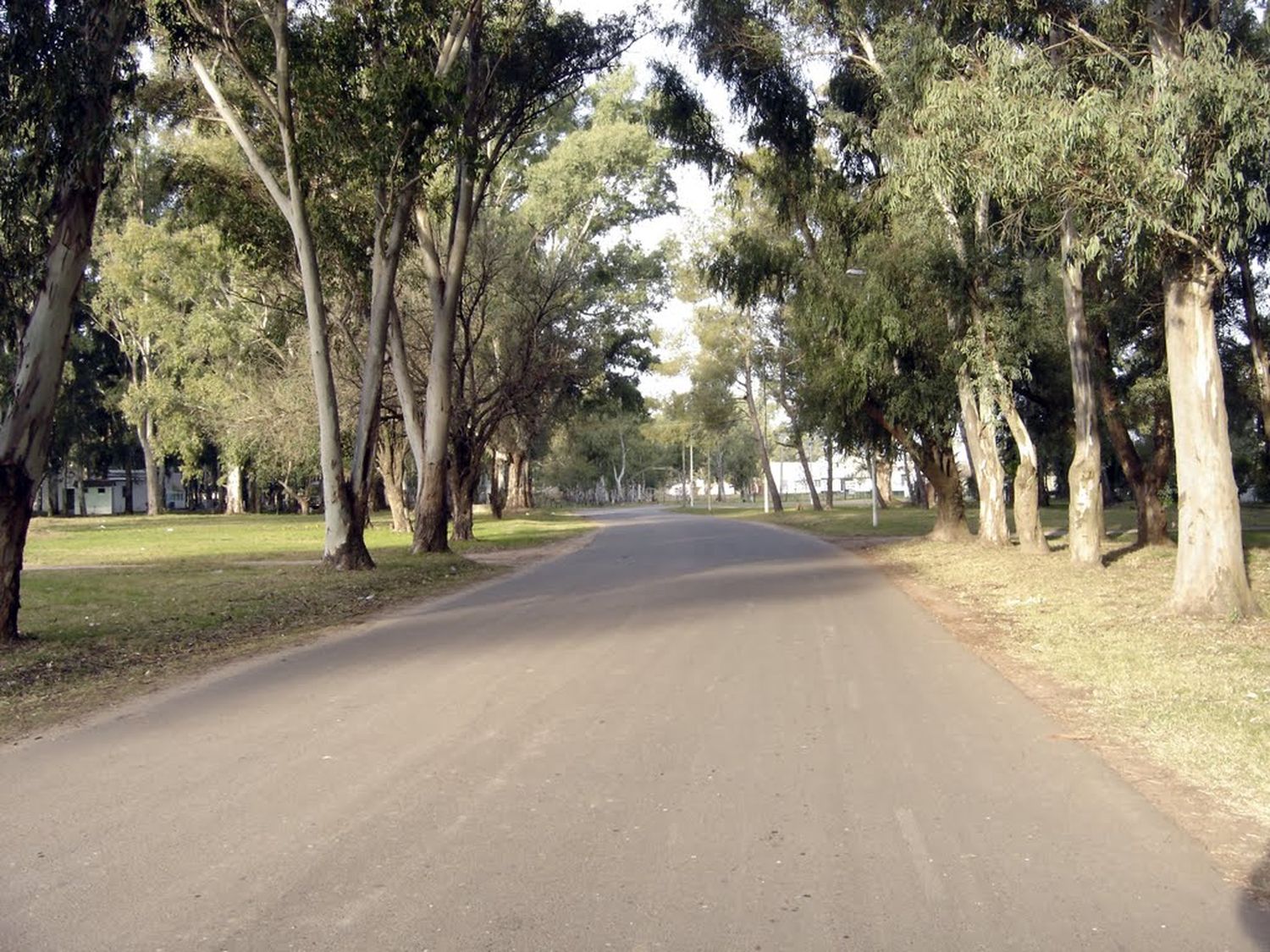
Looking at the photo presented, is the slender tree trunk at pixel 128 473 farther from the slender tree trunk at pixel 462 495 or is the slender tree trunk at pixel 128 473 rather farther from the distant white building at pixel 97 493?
the slender tree trunk at pixel 462 495

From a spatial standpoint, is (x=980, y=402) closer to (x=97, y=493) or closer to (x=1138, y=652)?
(x=1138, y=652)

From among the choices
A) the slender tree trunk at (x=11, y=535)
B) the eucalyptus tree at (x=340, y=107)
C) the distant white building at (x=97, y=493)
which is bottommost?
the slender tree trunk at (x=11, y=535)

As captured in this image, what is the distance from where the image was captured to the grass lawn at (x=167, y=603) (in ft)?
34.7

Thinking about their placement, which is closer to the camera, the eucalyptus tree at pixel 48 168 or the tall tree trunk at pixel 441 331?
the eucalyptus tree at pixel 48 168

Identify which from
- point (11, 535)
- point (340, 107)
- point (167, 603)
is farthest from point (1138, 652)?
point (340, 107)

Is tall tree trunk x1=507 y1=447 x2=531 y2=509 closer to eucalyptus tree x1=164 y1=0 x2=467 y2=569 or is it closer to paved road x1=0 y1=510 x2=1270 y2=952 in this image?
eucalyptus tree x1=164 y1=0 x2=467 y2=569

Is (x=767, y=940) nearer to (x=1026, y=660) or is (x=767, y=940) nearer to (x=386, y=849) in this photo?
(x=386, y=849)

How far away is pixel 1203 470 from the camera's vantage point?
12.6m

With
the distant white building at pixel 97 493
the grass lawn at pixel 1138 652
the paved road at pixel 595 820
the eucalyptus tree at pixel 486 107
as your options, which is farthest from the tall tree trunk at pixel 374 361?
the distant white building at pixel 97 493

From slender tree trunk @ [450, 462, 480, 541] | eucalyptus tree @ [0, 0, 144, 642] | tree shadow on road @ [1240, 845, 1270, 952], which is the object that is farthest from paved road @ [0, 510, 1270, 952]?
slender tree trunk @ [450, 462, 480, 541]

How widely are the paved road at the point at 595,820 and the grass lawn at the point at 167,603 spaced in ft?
4.19

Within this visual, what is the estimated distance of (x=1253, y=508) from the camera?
5247 centimetres

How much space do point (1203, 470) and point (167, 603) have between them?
1416 centimetres

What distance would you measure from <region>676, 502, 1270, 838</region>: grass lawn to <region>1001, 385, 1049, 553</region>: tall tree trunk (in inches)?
17.3
